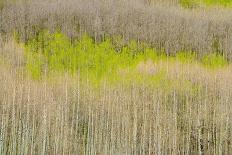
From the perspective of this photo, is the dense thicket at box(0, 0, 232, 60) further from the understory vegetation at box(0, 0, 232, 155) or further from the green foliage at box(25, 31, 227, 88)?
the green foliage at box(25, 31, 227, 88)

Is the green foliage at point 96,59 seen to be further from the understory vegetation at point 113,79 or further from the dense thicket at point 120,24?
the dense thicket at point 120,24

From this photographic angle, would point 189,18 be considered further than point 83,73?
Yes

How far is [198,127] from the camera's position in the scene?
40031 mm

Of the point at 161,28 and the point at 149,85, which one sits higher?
the point at 161,28

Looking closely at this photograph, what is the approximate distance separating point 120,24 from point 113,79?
5.00m

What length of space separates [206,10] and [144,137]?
12.4 m

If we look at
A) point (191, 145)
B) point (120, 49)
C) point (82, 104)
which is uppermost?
point (120, 49)

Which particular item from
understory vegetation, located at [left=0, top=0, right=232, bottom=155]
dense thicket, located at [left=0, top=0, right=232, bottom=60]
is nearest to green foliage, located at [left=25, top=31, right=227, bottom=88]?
understory vegetation, located at [left=0, top=0, right=232, bottom=155]

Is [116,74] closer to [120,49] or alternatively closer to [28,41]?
[120,49]

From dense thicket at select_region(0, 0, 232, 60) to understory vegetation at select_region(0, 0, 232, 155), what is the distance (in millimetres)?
62

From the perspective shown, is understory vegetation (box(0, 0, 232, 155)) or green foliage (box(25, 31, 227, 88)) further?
green foliage (box(25, 31, 227, 88))

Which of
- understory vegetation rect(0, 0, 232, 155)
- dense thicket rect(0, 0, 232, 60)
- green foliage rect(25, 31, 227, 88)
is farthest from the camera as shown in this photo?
dense thicket rect(0, 0, 232, 60)

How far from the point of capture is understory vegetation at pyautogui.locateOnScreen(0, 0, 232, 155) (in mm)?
37562

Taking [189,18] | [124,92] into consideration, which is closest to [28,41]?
[124,92]
